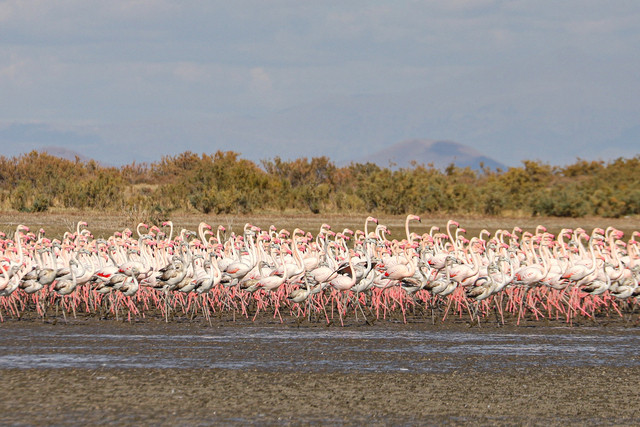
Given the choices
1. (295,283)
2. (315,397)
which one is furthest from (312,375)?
(295,283)

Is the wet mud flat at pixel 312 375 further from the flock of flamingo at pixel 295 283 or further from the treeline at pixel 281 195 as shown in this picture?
the treeline at pixel 281 195

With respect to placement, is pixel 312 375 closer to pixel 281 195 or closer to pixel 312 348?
pixel 312 348

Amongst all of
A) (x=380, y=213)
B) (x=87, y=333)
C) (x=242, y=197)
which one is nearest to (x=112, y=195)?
(x=242, y=197)

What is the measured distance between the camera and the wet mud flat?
9.84 meters

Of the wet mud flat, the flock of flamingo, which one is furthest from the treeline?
the wet mud flat

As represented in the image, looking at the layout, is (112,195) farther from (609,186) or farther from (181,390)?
(181,390)

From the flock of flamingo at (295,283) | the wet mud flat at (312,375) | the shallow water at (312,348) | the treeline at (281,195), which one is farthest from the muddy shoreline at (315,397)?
the treeline at (281,195)

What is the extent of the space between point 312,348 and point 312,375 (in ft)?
6.82

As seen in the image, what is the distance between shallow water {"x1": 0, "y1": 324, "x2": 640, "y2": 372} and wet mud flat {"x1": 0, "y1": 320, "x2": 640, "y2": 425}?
28mm

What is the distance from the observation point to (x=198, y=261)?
17953 millimetres

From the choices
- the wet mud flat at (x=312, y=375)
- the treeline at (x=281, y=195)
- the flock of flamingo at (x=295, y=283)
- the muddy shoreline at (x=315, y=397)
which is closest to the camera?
the muddy shoreline at (x=315, y=397)

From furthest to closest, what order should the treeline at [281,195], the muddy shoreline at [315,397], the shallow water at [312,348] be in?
the treeline at [281,195] → the shallow water at [312,348] → the muddy shoreline at [315,397]

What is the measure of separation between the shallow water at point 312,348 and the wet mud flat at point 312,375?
0.09 feet

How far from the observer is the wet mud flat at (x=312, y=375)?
984cm
